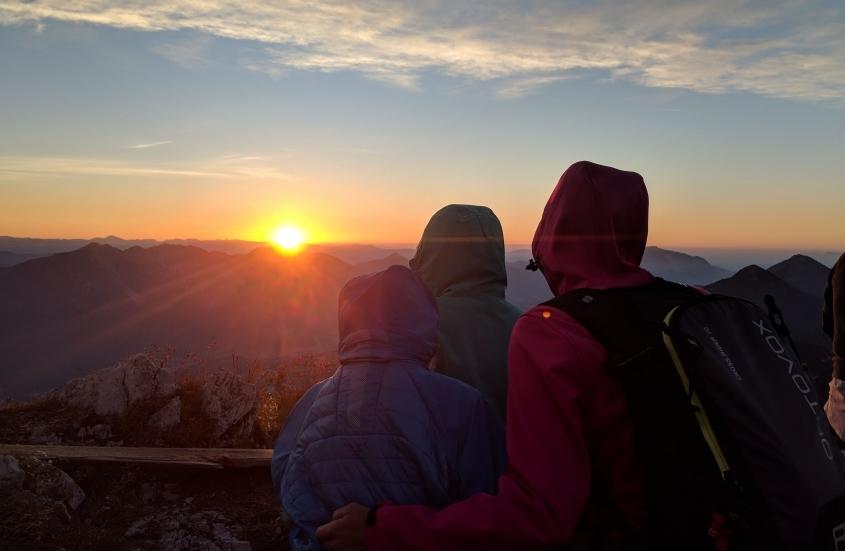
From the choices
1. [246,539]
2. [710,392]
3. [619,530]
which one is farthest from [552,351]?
[246,539]

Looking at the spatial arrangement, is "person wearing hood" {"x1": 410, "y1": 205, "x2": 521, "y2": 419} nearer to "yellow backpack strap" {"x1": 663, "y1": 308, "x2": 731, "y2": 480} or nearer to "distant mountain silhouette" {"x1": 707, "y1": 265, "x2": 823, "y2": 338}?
"yellow backpack strap" {"x1": 663, "y1": 308, "x2": 731, "y2": 480}

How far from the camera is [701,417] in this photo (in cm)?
178

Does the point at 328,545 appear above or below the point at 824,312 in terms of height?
below

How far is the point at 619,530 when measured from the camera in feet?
6.22

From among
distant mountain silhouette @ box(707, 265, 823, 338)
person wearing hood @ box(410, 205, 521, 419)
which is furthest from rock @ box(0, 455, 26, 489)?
distant mountain silhouette @ box(707, 265, 823, 338)

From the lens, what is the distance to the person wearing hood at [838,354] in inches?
132

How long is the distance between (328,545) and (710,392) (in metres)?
1.45

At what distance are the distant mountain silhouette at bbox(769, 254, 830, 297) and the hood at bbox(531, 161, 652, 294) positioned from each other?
58.4 meters

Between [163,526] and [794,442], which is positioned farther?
[163,526]

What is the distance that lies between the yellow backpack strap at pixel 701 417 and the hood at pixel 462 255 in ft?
6.27

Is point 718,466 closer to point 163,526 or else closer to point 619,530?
point 619,530

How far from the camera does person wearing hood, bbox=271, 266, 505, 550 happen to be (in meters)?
2.38

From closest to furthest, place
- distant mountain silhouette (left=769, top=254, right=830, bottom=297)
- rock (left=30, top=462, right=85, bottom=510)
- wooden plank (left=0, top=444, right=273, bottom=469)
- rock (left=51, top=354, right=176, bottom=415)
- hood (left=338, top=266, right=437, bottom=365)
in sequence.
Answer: hood (left=338, top=266, right=437, bottom=365)
rock (left=30, top=462, right=85, bottom=510)
wooden plank (left=0, top=444, right=273, bottom=469)
rock (left=51, top=354, right=176, bottom=415)
distant mountain silhouette (left=769, top=254, right=830, bottom=297)

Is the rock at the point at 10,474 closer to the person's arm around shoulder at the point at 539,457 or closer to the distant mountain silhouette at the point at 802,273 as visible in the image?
the person's arm around shoulder at the point at 539,457
